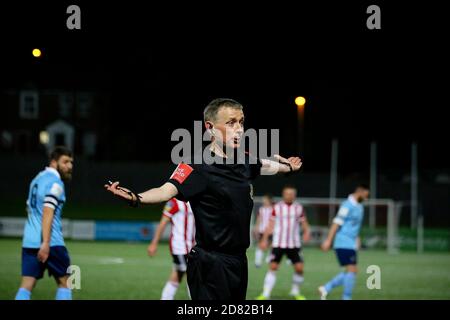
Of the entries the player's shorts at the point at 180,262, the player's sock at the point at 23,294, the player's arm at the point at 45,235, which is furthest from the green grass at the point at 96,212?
the player's arm at the point at 45,235

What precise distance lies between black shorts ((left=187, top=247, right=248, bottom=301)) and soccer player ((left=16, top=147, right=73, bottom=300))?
3845mm

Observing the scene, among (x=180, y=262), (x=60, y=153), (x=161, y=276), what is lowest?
(x=161, y=276)

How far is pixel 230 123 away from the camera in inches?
244

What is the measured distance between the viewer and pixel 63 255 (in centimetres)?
988

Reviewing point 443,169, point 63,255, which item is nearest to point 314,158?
point 443,169

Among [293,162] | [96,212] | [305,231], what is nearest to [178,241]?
[305,231]

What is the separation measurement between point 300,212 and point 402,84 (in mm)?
31867

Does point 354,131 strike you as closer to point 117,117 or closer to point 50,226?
point 117,117

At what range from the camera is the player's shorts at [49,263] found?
32.3 ft

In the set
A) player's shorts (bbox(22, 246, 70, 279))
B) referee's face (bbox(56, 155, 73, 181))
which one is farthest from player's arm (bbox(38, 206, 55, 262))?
referee's face (bbox(56, 155, 73, 181))

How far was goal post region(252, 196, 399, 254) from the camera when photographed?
3541cm

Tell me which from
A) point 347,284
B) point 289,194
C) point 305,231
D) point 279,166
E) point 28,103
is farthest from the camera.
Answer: point 28,103

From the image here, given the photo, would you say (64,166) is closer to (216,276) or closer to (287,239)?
(216,276)

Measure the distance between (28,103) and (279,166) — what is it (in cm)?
5686
